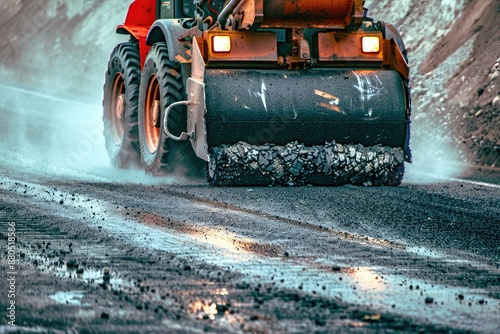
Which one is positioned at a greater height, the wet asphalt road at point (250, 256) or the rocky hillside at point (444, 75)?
the rocky hillside at point (444, 75)

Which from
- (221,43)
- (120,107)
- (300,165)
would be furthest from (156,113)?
(300,165)

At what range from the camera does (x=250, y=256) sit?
725cm

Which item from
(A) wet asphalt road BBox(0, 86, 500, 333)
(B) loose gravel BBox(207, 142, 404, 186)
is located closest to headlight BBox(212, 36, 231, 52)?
(B) loose gravel BBox(207, 142, 404, 186)

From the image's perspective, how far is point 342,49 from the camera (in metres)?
12.0

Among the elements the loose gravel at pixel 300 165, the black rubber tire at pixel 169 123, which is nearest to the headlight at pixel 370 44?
the loose gravel at pixel 300 165

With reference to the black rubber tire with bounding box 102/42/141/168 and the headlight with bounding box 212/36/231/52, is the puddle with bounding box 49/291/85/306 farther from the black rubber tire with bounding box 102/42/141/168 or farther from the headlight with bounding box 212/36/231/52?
the black rubber tire with bounding box 102/42/141/168

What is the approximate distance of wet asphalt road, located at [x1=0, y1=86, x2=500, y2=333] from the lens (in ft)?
18.4

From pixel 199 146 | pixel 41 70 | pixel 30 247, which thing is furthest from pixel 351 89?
pixel 41 70

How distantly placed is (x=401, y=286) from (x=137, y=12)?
367 inches

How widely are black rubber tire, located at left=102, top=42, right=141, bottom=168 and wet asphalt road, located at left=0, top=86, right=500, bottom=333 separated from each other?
178cm

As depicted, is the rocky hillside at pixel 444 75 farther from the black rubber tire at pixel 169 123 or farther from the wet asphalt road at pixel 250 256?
the black rubber tire at pixel 169 123

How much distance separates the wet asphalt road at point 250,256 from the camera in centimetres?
562

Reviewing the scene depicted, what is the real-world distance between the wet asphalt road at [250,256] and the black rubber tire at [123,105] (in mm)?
1782

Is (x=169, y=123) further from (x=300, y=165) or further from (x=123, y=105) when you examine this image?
(x=123, y=105)
